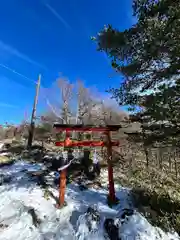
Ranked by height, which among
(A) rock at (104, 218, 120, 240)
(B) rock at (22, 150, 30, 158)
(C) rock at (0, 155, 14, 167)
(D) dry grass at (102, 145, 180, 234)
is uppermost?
(B) rock at (22, 150, 30, 158)

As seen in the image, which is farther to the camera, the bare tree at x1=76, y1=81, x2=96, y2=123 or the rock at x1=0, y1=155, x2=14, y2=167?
Answer: the bare tree at x1=76, y1=81, x2=96, y2=123

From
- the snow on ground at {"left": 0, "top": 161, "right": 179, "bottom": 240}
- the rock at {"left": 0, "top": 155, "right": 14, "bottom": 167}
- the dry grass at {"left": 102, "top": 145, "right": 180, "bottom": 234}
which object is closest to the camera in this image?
the snow on ground at {"left": 0, "top": 161, "right": 179, "bottom": 240}

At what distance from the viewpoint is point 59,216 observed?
274 inches

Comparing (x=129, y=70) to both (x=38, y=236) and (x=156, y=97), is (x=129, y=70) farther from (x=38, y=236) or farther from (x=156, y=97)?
(x=38, y=236)

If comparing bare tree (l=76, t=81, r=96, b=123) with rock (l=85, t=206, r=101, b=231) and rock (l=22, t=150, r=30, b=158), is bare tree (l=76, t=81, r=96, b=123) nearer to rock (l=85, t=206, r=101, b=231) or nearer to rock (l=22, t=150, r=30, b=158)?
rock (l=22, t=150, r=30, b=158)

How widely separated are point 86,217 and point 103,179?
4.11 m

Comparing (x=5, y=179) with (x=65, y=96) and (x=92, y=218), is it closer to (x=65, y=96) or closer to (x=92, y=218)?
(x=92, y=218)

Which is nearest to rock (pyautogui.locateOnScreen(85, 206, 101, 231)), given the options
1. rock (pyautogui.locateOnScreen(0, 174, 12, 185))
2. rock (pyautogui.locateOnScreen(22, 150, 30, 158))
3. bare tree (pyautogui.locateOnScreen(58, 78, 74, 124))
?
rock (pyautogui.locateOnScreen(0, 174, 12, 185))

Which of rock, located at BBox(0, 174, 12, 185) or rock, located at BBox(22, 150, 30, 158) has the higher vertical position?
rock, located at BBox(22, 150, 30, 158)

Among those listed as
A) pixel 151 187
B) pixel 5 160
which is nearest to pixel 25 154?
pixel 5 160

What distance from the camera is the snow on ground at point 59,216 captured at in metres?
5.13

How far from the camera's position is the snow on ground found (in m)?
5.13

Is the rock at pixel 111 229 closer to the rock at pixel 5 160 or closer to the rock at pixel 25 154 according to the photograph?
the rock at pixel 5 160

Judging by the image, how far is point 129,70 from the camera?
6.21 metres
